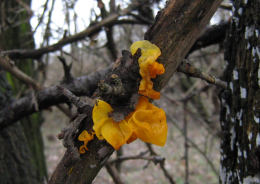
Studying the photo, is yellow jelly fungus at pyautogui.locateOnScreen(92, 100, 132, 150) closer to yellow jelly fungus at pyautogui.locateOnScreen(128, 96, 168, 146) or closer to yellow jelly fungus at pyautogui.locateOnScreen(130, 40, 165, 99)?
yellow jelly fungus at pyautogui.locateOnScreen(128, 96, 168, 146)

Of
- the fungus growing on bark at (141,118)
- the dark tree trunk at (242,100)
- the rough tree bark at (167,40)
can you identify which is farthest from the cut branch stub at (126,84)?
the dark tree trunk at (242,100)

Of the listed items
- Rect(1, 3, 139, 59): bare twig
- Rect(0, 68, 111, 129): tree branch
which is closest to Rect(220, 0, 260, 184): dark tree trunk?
Rect(0, 68, 111, 129): tree branch

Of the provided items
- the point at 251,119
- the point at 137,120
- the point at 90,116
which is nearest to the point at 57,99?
the point at 90,116

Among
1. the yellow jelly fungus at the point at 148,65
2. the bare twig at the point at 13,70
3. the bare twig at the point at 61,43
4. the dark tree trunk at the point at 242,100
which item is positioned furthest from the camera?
the bare twig at the point at 61,43

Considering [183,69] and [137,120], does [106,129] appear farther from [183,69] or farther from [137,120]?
[183,69]

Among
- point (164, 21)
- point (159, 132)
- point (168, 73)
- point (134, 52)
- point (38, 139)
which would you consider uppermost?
point (164, 21)

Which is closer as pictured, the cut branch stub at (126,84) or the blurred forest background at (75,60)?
the cut branch stub at (126,84)

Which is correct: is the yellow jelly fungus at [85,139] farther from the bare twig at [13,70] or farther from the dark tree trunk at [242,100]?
the bare twig at [13,70]
